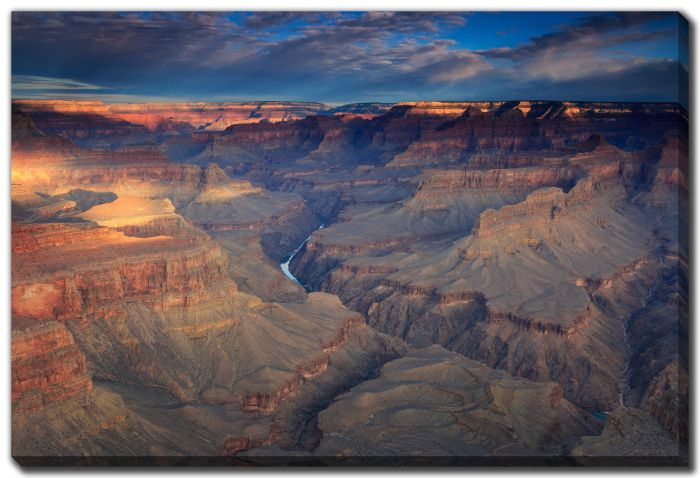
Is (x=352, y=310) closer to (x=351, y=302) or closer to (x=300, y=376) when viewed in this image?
(x=351, y=302)

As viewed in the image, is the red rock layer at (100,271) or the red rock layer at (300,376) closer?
the red rock layer at (100,271)

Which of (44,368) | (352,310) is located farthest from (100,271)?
(352,310)

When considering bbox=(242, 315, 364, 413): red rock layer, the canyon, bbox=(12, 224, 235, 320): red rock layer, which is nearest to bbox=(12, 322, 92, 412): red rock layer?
the canyon

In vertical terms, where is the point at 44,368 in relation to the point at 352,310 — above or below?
above

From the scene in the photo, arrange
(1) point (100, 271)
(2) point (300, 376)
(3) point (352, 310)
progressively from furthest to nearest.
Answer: (3) point (352, 310)
(2) point (300, 376)
(1) point (100, 271)

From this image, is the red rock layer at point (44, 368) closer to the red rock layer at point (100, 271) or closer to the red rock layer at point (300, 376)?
the red rock layer at point (100, 271)

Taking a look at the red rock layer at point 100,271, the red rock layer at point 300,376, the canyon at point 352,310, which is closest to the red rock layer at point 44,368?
the canyon at point 352,310

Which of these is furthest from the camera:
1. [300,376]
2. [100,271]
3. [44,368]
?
[300,376]

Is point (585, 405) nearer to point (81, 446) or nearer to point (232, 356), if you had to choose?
point (232, 356)
